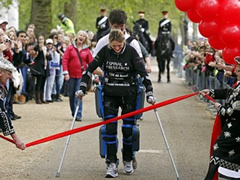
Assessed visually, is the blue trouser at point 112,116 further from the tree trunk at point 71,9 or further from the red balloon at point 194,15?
the tree trunk at point 71,9

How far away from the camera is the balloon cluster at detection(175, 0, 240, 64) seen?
8.35 meters

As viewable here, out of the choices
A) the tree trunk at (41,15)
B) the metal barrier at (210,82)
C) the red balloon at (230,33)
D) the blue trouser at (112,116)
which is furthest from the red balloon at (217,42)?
the tree trunk at (41,15)

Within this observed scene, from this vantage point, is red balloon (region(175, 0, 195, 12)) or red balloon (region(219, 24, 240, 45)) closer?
red balloon (region(219, 24, 240, 45))

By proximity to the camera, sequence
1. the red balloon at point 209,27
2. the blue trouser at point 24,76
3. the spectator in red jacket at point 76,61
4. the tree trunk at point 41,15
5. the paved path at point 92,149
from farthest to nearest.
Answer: the tree trunk at point 41,15 → the blue trouser at point 24,76 → the spectator in red jacket at point 76,61 → the paved path at point 92,149 → the red balloon at point 209,27

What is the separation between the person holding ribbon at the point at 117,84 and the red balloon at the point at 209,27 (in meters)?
1.10

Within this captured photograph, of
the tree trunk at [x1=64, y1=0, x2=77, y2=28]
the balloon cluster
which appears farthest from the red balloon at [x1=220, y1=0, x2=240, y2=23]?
the tree trunk at [x1=64, y1=0, x2=77, y2=28]

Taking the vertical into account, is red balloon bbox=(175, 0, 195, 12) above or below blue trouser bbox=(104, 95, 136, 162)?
above

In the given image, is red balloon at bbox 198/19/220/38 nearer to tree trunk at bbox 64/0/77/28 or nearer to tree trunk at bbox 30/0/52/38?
tree trunk at bbox 30/0/52/38

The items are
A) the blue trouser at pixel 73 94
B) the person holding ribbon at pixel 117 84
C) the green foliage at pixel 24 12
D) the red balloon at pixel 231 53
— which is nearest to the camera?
the red balloon at pixel 231 53

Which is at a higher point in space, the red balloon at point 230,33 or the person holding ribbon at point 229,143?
the red balloon at point 230,33

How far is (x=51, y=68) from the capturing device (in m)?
19.7

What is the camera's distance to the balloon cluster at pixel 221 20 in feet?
27.4

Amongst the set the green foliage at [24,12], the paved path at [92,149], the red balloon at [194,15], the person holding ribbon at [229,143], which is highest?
the red balloon at [194,15]

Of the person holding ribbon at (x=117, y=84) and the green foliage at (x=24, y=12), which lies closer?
the person holding ribbon at (x=117, y=84)
